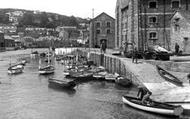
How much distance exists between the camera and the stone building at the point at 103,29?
369 feet

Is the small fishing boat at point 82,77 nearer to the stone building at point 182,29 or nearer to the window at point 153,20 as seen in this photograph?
the stone building at point 182,29

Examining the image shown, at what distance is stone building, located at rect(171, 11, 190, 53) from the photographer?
195 feet

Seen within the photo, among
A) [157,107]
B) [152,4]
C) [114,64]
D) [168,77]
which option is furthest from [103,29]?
[157,107]

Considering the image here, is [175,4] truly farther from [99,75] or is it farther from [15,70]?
[15,70]

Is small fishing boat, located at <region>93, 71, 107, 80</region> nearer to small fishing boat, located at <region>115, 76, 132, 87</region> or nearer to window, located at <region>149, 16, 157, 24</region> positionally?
small fishing boat, located at <region>115, 76, 132, 87</region>

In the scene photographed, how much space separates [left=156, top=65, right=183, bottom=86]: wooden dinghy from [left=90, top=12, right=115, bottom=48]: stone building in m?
65.2

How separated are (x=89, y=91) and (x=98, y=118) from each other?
570 inches

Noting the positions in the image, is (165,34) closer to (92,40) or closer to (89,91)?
(89,91)

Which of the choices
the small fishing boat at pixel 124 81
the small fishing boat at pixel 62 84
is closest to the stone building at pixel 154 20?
the small fishing boat at pixel 124 81

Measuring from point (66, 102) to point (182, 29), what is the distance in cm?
2731

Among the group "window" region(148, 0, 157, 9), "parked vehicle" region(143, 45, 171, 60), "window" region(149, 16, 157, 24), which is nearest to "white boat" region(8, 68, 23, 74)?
"parked vehicle" region(143, 45, 171, 60)

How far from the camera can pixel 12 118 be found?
114ft


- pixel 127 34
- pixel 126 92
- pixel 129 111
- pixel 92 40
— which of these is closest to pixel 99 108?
pixel 129 111

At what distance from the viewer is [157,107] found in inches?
1369
